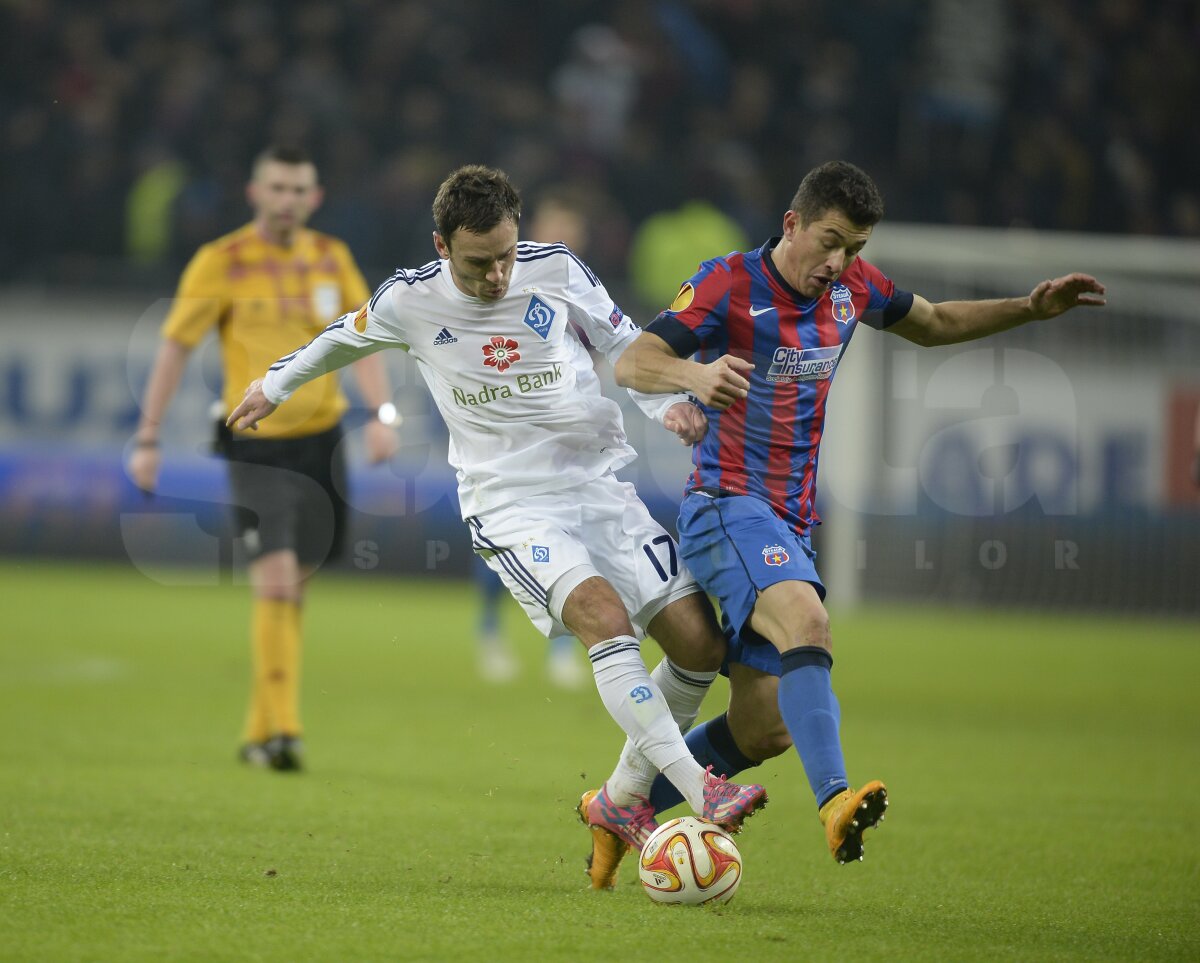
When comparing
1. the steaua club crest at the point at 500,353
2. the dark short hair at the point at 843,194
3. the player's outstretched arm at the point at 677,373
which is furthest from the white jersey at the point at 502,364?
the dark short hair at the point at 843,194

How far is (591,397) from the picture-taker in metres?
4.73

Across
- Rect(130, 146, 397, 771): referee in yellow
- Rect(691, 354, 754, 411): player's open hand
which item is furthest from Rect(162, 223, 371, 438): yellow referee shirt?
Rect(691, 354, 754, 411): player's open hand

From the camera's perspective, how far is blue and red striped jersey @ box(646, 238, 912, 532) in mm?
4516

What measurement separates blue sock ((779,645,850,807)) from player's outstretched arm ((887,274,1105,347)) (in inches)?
45.7

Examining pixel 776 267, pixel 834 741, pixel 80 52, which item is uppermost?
pixel 80 52

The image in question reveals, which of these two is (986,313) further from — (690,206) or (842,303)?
(690,206)

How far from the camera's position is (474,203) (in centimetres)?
430

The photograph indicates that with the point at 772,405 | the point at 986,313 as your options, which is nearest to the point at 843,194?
the point at 772,405

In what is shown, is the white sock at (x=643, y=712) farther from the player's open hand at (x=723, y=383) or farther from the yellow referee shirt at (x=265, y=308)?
the yellow referee shirt at (x=265, y=308)

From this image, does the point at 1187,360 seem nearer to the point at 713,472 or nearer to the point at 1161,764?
the point at 1161,764

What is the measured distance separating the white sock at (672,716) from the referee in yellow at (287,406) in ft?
7.84

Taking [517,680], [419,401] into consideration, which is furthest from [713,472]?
[419,401]

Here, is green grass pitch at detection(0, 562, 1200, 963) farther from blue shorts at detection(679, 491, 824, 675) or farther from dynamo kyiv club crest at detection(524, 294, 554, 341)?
dynamo kyiv club crest at detection(524, 294, 554, 341)

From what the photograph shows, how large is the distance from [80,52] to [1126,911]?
556 inches
